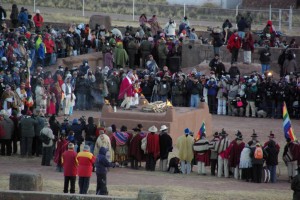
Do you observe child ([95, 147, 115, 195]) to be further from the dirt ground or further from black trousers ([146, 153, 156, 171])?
black trousers ([146, 153, 156, 171])

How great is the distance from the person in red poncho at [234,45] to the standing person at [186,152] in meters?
14.3

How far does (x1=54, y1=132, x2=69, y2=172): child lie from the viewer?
3666 centimetres

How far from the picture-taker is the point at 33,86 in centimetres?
4681

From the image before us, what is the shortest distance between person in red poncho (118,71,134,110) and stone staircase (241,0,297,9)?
861 inches

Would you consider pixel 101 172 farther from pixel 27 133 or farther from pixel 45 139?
pixel 27 133

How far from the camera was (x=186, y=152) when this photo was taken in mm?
37719

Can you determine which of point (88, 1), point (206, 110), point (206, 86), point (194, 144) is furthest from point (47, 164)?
point (88, 1)

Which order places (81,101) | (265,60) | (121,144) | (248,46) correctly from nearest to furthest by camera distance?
1. (121,144)
2. (81,101)
3. (265,60)
4. (248,46)

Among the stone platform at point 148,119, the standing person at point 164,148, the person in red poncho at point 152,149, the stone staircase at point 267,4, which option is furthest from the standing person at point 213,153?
the stone staircase at point 267,4

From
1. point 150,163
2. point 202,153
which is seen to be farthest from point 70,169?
point 202,153

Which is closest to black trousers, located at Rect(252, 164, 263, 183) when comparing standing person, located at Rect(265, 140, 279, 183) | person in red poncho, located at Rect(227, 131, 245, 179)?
standing person, located at Rect(265, 140, 279, 183)

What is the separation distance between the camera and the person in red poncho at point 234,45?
51.8 metres

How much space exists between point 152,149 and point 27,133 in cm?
357

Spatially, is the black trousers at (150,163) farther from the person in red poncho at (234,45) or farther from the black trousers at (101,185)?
the person in red poncho at (234,45)
